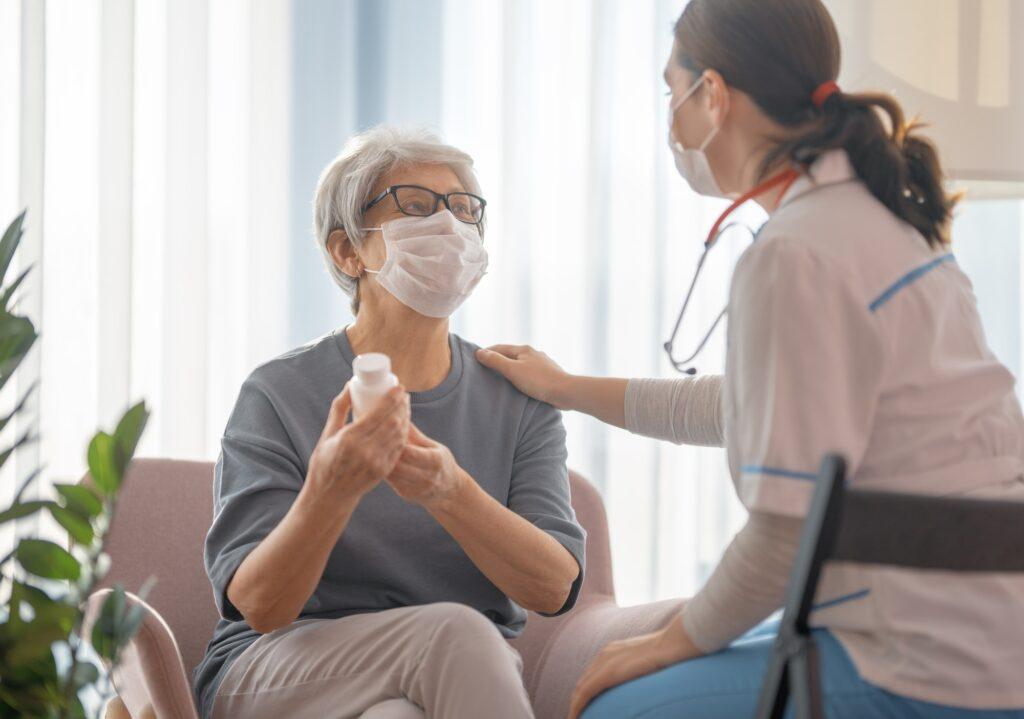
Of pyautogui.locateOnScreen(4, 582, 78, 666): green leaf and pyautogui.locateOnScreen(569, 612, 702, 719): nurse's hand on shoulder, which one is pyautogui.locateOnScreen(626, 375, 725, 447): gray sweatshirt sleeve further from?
pyautogui.locateOnScreen(4, 582, 78, 666): green leaf

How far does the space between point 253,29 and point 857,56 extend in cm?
133

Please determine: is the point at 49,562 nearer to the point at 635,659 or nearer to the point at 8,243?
the point at 8,243

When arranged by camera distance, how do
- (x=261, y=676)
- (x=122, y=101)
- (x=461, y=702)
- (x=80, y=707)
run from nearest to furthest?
(x=80, y=707)
(x=461, y=702)
(x=261, y=676)
(x=122, y=101)

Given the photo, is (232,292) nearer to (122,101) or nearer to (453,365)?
(122,101)

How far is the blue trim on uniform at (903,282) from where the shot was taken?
1060mm

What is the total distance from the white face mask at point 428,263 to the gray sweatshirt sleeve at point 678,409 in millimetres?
324

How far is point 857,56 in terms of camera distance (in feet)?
6.22

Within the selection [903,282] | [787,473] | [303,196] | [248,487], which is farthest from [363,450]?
[303,196]

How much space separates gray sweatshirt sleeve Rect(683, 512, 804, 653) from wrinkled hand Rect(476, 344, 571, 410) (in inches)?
22.4

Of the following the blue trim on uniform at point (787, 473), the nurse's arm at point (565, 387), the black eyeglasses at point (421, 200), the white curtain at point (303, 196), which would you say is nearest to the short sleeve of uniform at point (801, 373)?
the blue trim on uniform at point (787, 473)

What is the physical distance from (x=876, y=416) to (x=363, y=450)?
0.58 m

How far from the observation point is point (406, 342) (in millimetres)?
1671

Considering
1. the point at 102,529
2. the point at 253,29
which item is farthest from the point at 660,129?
the point at 102,529

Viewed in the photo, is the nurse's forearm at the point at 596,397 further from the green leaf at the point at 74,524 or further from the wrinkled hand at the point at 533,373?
the green leaf at the point at 74,524
